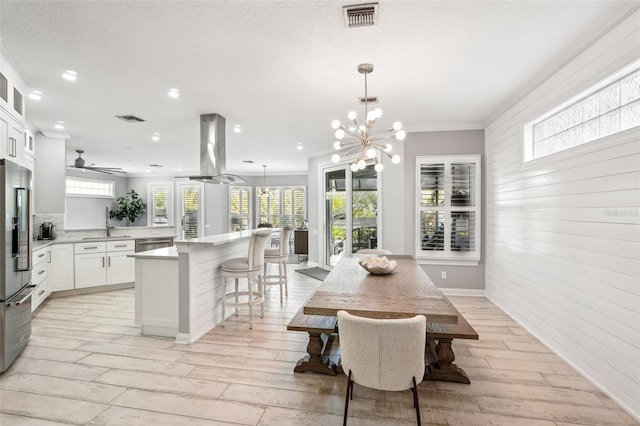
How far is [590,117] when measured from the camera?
270 cm

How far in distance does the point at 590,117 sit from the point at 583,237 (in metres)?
1.03

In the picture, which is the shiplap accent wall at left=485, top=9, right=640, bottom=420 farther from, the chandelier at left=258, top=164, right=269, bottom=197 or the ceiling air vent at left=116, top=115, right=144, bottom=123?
the chandelier at left=258, top=164, right=269, bottom=197

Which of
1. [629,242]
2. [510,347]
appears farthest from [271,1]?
[510,347]

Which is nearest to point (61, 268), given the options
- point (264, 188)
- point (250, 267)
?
point (250, 267)

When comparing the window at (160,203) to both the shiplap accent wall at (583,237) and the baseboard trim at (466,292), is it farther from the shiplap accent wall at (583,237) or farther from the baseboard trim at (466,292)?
the shiplap accent wall at (583,237)

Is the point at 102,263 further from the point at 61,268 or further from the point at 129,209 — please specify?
the point at 129,209

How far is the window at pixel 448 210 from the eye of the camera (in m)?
4.92

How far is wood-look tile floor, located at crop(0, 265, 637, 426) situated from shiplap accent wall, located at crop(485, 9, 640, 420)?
0.23 m

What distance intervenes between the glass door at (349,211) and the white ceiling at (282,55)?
5.65 ft

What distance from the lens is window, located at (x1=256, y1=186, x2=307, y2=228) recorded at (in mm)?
10586

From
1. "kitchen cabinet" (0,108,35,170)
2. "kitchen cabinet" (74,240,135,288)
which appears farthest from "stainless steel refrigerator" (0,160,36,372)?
"kitchen cabinet" (74,240,135,288)

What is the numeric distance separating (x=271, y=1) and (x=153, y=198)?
999cm

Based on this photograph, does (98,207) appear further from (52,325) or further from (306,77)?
(306,77)

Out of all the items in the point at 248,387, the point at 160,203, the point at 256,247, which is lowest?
the point at 248,387
